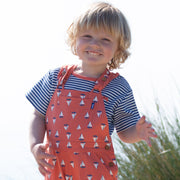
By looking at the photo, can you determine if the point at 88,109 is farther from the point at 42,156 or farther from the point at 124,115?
the point at 42,156

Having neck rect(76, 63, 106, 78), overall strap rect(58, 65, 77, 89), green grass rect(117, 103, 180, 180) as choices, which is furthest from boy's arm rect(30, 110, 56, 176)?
green grass rect(117, 103, 180, 180)

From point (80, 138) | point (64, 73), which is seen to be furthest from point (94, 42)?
point (80, 138)

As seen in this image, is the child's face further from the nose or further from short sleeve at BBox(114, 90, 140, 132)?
short sleeve at BBox(114, 90, 140, 132)

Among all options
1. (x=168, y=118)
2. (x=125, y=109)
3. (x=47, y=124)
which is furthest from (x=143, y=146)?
(x=47, y=124)

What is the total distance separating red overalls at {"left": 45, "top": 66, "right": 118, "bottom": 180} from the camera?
1.96 metres

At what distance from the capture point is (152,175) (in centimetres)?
265

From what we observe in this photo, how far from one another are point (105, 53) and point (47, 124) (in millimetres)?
549

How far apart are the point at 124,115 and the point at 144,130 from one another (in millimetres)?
186

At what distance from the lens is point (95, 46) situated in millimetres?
2059

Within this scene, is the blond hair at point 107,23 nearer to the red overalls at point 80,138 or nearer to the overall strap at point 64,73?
the overall strap at point 64,73

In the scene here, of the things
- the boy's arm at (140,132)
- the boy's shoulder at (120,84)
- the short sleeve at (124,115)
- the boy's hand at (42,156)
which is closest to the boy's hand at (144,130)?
the boy's arm at (140,132)

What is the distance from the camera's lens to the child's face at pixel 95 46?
6.82 feet

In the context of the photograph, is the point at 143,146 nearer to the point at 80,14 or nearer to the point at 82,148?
the point at 82,148

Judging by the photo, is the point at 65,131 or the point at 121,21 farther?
the point at 121,21
